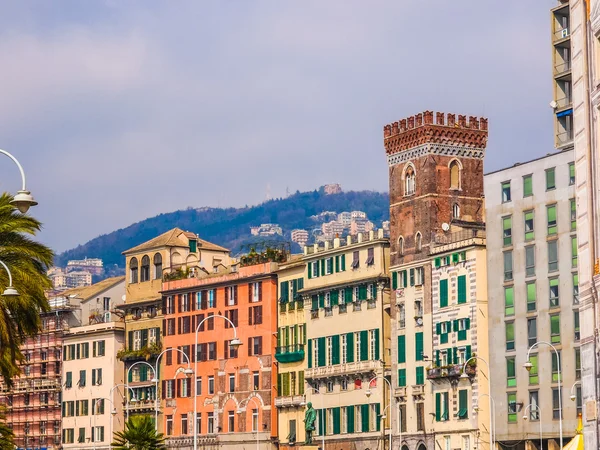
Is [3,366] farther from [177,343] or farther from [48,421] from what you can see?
[48,421]

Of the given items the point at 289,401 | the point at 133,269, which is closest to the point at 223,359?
the point at 289,401

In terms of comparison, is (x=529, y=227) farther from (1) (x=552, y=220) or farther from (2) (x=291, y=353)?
(2) (x=291, y=353)

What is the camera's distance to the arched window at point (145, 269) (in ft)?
561

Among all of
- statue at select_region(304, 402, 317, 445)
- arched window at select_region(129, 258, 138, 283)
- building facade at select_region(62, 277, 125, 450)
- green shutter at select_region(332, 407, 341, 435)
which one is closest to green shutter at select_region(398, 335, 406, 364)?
green shutter at select_region(332, 407, 341, 435)

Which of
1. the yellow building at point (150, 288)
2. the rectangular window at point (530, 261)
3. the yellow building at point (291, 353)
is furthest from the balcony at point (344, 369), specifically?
the yellow building at point (150, 288)

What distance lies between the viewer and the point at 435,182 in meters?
134

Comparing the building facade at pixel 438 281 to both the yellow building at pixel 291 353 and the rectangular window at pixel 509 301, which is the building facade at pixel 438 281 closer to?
the rectangular window at pixel 509 301

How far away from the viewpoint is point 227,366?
156750 millimetres

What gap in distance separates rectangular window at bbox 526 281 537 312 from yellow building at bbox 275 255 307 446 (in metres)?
33.4

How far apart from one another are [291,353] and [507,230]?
33.1m

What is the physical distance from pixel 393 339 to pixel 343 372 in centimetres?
797

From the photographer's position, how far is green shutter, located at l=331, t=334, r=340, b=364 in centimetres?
14225

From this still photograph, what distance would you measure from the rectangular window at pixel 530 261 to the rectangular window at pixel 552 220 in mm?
2360

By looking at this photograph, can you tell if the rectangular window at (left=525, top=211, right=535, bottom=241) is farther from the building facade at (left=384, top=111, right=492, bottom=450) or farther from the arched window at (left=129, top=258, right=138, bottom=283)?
the arched window at (left=129, top=258, right=138, bottom=283)
